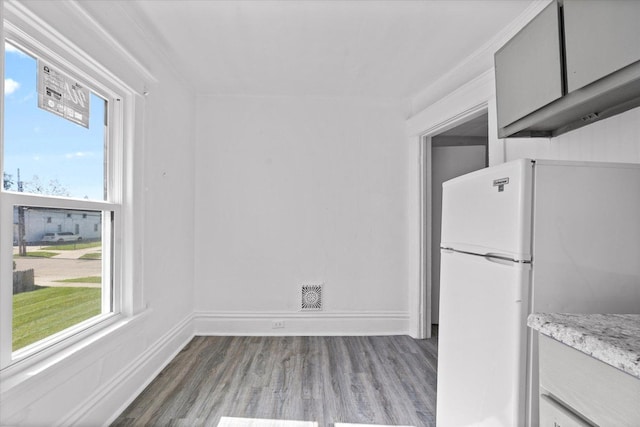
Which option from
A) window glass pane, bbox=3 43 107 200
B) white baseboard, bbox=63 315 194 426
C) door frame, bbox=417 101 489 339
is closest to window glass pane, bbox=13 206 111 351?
window glass pane, bbox=3 43 107 200

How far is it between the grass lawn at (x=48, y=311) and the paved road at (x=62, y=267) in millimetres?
42

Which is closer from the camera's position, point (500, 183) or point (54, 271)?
point (500, 183)

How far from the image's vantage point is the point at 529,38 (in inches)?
61.9

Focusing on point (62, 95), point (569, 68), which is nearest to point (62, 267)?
point (62, 95)

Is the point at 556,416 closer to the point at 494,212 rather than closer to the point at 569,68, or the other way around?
the point at 494,212

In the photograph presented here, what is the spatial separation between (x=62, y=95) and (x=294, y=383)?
7.30 ft

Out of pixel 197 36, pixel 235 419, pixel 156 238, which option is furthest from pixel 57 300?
pixel 197 36

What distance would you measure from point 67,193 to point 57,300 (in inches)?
21.0

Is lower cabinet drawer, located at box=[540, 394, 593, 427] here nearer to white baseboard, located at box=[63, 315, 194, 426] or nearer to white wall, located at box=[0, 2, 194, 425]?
white wall, located at box=[0, 2, 194, 425]

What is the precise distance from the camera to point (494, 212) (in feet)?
4.19

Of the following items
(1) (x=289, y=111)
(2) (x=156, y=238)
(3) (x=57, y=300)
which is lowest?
(3) (x=57, y=300)

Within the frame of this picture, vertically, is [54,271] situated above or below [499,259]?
below

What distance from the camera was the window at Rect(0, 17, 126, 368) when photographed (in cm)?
136

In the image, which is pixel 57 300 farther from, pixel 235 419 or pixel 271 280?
pixel 271 280
